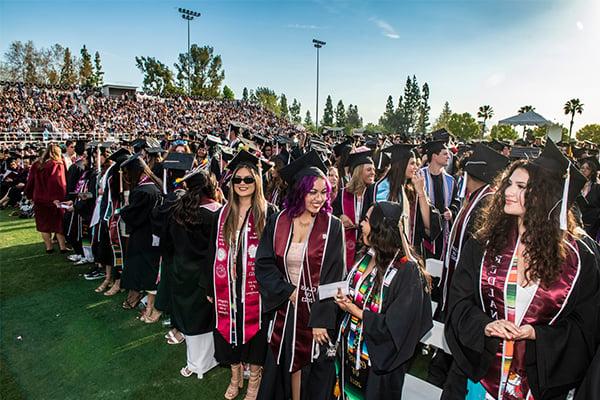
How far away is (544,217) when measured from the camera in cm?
205

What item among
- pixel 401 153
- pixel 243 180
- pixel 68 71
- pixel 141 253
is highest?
pixel 68 71

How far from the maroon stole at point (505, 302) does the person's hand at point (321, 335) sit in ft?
3.54

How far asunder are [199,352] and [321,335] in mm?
1795

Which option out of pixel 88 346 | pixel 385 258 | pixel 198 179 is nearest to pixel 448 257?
pixel 385 258

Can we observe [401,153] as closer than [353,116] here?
Yes

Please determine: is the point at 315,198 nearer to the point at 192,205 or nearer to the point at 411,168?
the point at 192,205

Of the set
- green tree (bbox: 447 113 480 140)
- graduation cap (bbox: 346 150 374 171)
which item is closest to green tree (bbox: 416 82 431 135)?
green tree (bbox: 447 113 480 140)

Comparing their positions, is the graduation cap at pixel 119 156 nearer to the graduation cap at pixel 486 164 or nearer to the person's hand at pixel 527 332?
the graduation cap at pixel 486 164

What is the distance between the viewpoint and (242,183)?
347cm

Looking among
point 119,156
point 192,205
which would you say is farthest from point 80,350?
point 119,156

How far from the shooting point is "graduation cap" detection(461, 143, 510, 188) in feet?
12.0

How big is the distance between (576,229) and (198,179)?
3.10m

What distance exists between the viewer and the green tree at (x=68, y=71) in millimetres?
64875

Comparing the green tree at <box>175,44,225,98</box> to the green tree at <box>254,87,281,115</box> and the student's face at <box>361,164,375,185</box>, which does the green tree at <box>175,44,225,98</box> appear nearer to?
the green tree at <box>254,87,281,115</box>
